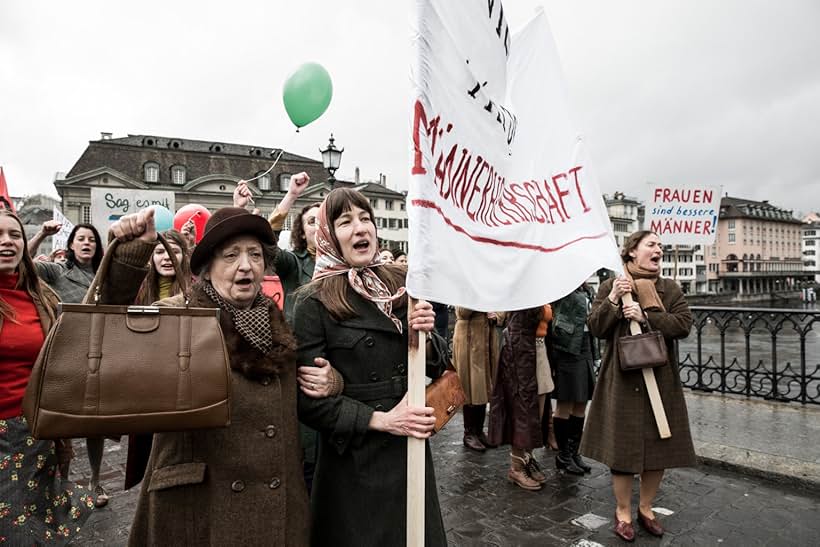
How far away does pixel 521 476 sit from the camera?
15.2 feet

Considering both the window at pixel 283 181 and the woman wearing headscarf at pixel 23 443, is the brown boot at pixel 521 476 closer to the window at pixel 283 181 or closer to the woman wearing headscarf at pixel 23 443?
the woman wearing headscarf at pixel 23 443

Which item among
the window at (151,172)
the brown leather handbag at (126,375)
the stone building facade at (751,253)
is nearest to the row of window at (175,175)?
the window at (151,172)

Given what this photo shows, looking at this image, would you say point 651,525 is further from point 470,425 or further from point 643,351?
point 470,425

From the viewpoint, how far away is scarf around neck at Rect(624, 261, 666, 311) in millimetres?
3785

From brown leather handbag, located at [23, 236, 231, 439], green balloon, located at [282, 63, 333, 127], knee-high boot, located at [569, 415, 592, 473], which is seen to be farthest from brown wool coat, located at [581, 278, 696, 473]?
green balloon, located at [282, 63, 333, 127]

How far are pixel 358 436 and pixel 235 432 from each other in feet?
1.61

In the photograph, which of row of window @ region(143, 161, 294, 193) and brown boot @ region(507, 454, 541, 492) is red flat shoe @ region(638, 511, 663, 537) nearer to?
brown boot @ region(507, 454, 541, 492)

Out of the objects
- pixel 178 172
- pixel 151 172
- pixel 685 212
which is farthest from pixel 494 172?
pixel 178 172

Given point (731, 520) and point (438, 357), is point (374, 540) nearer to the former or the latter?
point (438, 357)

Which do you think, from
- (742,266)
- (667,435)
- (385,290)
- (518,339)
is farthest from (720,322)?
(742,266)

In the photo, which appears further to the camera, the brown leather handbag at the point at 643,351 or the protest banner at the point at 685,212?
the protest banner at the point at 685,212

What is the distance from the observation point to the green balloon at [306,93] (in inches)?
181

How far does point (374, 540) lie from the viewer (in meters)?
2.04

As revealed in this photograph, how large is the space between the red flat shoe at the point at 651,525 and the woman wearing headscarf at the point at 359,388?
228 centimetres
